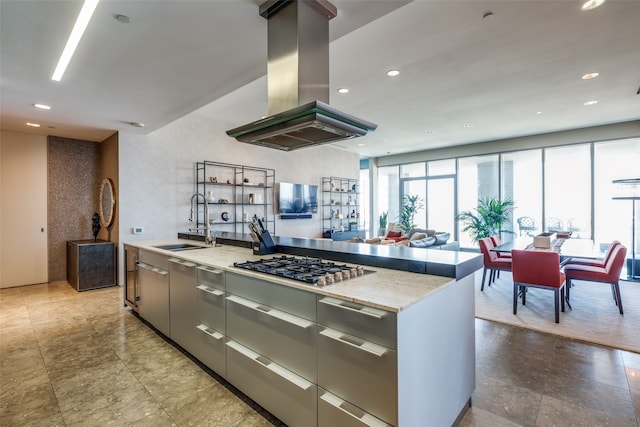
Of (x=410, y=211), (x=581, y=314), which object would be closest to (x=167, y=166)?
(x=581, y=314)

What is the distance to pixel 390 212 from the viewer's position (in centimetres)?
1043

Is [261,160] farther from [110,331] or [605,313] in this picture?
[605,313]

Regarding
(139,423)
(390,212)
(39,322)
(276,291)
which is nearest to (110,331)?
(39,322)

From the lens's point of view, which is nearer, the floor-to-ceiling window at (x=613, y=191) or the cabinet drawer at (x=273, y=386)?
the cabinet drawer at (x=273, y=386)

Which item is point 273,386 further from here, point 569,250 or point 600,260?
point 600,260

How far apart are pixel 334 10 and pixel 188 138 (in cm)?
440

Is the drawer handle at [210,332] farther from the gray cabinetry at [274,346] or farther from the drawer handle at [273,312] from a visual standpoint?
the drawer handle at [273,312]

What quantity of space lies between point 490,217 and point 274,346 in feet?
25.4

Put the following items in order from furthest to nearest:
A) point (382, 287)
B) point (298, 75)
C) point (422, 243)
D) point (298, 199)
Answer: point (298, 199) → point (422, 243) → point (298, 75) → point (382, 287)

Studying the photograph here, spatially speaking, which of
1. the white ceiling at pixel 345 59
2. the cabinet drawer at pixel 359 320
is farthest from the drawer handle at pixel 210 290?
the white ceiling at pixel 345 59

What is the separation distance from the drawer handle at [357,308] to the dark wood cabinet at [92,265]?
4970mm

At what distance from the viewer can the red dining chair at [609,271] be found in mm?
3580

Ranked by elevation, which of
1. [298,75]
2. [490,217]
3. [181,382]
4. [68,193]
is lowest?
[181,382]

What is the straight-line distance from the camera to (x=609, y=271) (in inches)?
143
